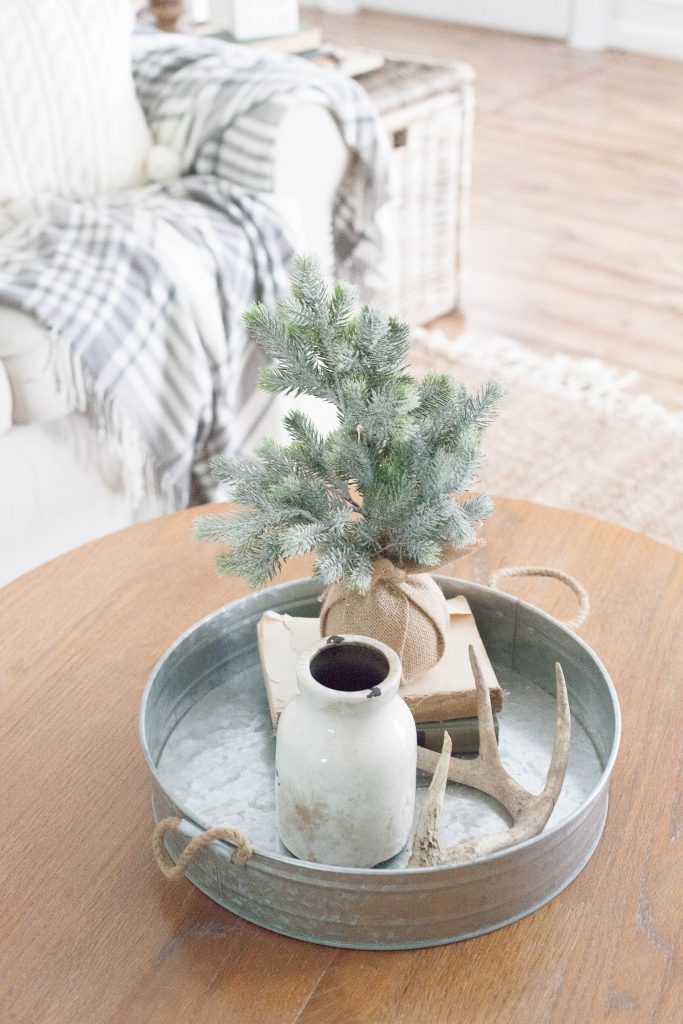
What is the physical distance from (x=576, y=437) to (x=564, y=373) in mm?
246

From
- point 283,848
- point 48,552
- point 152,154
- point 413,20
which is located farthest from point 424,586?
point 413,20

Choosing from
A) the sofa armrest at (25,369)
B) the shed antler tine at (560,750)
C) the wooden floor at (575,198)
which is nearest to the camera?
the shed antler tine at (560,750)

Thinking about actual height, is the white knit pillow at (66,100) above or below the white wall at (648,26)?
above

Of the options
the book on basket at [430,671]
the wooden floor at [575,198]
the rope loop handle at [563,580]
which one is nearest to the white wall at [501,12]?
the wooden floor at [575,198]

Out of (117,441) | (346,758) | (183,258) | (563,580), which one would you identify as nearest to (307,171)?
(183,258)

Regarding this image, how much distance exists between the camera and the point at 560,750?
2.50 ft

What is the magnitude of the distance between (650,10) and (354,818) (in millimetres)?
4232

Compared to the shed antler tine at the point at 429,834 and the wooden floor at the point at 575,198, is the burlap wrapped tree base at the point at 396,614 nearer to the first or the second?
the shed antler tine at the point at 429,834

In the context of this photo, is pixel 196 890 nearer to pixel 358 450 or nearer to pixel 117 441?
pixel 358 450

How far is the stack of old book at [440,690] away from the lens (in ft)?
2.70

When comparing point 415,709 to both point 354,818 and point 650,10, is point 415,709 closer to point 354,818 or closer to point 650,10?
point 354,818

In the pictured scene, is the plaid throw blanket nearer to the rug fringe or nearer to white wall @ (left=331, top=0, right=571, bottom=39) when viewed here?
the rug fringe

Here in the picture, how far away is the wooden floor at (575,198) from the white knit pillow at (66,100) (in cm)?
85

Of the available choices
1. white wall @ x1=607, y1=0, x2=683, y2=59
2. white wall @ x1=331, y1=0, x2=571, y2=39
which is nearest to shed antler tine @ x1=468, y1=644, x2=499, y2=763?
white wall @ x1=607, y1=0, x2=683, y2=59
